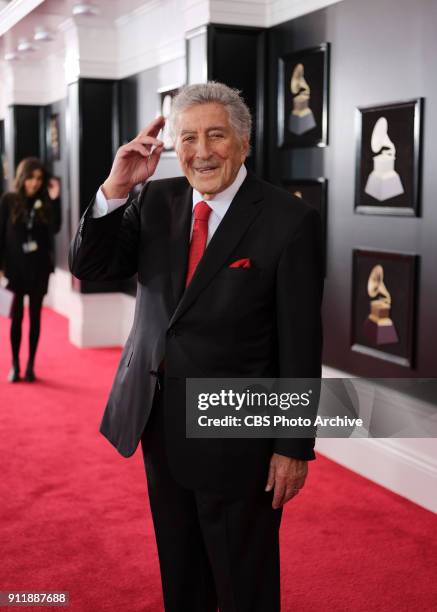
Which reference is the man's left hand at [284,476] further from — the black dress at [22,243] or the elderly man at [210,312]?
the black dress at [22,243]

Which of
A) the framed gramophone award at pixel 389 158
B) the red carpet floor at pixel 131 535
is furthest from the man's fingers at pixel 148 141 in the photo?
the framed gramophone award at pixel 389 158

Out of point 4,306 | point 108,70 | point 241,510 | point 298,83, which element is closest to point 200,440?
point 241,510

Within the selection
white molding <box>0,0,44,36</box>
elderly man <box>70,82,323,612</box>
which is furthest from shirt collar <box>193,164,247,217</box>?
white molding <box>0,0,44,36</box>

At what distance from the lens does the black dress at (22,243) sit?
21.0 ft

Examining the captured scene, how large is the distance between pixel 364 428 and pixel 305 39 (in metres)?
2.28

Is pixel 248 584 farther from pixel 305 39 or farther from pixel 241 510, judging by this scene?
pixel 305 39

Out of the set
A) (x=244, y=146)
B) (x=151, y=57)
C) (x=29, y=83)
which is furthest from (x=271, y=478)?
(x=29, y=83)

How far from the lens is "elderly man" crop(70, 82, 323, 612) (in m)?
2.03

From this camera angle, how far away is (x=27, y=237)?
6.41m

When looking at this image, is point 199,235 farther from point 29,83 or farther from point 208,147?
point 29,83

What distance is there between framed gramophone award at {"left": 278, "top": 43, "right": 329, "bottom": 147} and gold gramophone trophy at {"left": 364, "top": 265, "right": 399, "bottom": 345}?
916mm

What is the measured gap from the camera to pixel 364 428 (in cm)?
462

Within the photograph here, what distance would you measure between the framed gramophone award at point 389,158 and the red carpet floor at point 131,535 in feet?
4.83

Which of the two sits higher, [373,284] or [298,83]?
[298,83]
